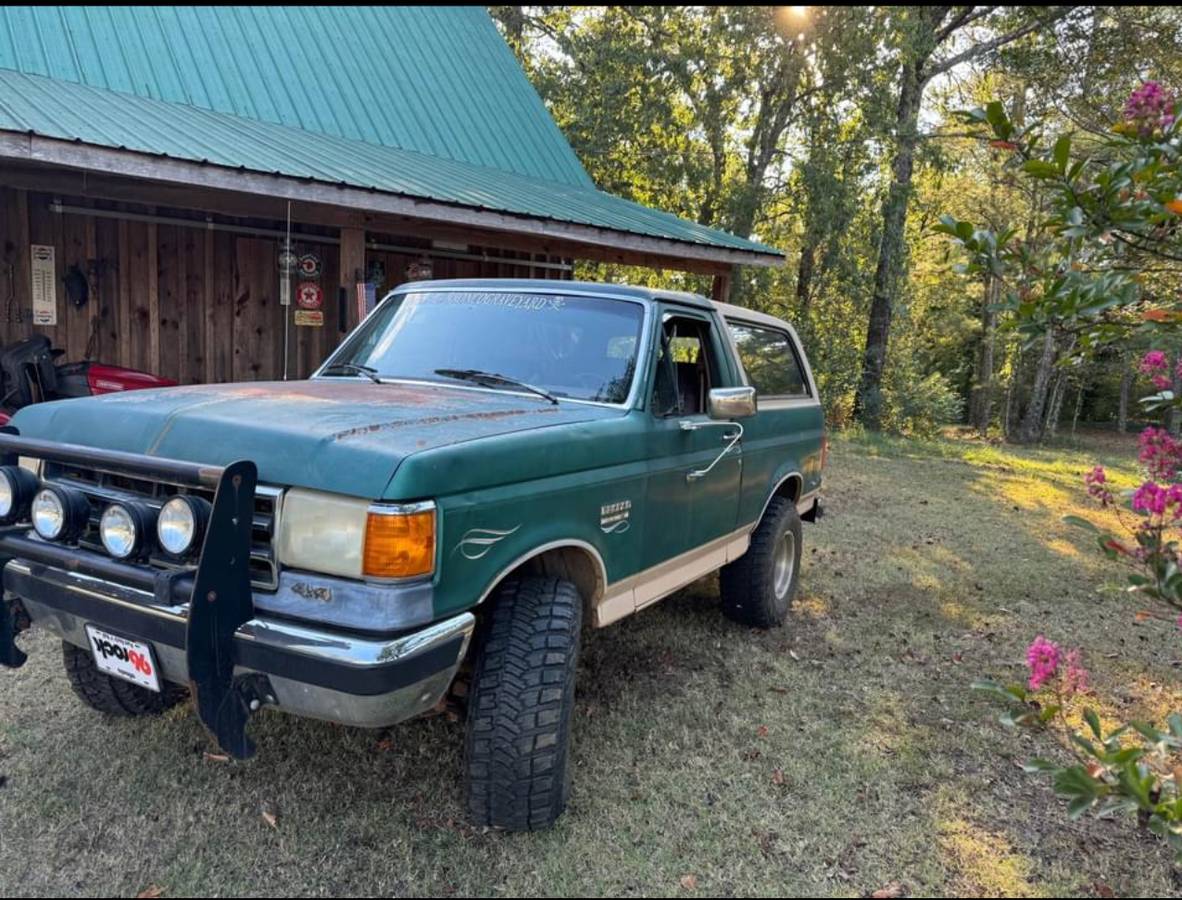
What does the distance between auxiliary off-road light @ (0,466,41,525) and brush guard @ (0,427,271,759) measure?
43cm

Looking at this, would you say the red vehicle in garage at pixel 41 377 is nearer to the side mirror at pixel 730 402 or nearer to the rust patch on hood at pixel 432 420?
Answer: the rust patch on hood at pixel 432 420

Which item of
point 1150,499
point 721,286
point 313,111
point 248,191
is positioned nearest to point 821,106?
point 721,286

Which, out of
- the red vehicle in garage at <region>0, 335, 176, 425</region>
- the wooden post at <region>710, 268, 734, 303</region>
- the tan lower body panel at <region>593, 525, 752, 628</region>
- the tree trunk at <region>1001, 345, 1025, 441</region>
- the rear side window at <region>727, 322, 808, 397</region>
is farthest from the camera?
the tree trunk at <region>1001, 345, 1025, 441</region>

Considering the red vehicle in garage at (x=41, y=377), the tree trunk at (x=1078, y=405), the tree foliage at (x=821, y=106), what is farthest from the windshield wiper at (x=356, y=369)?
the tree trunk at (x=1078, y=405)

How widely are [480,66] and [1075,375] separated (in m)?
30.0

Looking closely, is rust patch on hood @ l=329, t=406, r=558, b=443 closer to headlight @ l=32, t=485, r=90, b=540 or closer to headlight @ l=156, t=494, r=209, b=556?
headlight @ l=156, t=494, r=209, b=556

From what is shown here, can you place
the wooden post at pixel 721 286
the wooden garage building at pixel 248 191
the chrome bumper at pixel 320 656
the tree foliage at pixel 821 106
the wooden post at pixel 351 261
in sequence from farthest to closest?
the tree foliage at pixel 821 106 < the wooden post at pixel 721 286 < the wooden post at pixel 351 261 < the wooden garage building at pixel 248 191 < the chrome bumper at pixel 320 656

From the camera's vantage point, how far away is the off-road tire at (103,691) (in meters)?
3.28

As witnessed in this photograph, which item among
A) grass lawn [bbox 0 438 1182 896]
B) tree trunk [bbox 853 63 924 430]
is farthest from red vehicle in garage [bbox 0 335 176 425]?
tree trunk [bbox 853 63 924 430]

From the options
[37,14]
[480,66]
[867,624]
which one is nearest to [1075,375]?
[480,66]

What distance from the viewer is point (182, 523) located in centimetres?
241

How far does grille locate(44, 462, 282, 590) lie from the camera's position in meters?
2.42

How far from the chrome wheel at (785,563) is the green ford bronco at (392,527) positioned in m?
1.42

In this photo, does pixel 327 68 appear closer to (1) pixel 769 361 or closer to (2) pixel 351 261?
(2) pixel 351 261
